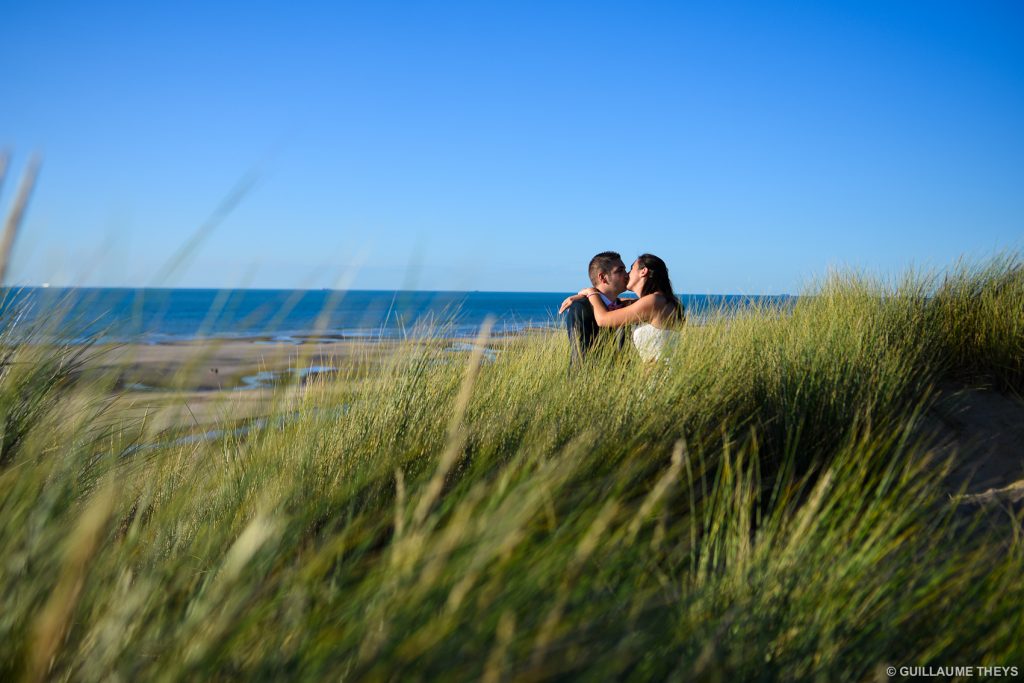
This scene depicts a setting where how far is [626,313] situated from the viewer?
15.1ft

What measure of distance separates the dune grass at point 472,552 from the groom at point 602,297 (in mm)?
1493

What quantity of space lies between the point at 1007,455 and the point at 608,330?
2974mm

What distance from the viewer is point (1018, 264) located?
6715 mm

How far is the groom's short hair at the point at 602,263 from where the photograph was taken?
5.01 m

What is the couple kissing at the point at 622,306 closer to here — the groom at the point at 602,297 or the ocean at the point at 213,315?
the groom at the point at 602,297

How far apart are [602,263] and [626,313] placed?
1.89 ft

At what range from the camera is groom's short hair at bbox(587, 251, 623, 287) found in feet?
16.4

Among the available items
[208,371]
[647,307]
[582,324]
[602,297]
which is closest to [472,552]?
[208,371]

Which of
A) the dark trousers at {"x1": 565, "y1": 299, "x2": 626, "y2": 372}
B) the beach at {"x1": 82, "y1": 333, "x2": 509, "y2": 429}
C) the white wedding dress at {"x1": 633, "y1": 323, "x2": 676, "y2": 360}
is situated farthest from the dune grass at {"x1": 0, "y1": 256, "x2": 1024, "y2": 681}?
the dark trousers at {"x1": 565, "y1": 299, "x2": 626, "y2": 372}

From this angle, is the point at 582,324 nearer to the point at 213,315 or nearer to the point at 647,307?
the point at 647,307

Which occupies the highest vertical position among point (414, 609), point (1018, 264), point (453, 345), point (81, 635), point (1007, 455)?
point (1018, 264)

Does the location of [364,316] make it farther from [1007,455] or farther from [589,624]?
[1007,455]

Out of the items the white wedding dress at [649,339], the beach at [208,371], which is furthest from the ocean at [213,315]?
the white wedding dress at [649,339]

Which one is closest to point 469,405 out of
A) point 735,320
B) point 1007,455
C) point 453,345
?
point 453,345
